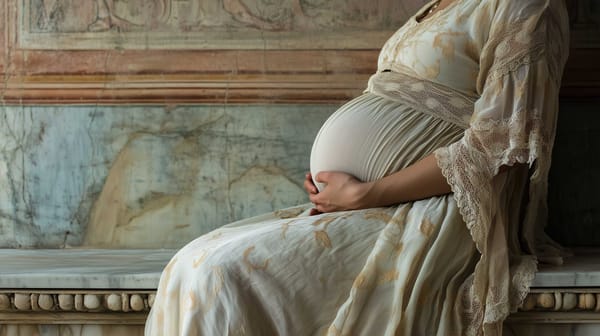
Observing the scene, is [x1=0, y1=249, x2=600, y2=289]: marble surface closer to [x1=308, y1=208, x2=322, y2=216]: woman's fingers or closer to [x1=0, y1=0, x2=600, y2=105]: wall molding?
[x1=308, y1=208, x2=322, y2=216]: woman's fingers

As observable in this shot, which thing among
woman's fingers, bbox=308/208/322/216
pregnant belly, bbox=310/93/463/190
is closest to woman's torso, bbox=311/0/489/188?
pregnant belly, bbox=310/93/463/190

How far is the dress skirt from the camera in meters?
1.97

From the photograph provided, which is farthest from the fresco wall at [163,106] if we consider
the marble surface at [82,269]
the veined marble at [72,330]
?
the veined marble at [72,330]

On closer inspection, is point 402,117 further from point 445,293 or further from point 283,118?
point 283,118

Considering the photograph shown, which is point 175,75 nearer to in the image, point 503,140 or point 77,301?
point 77,301

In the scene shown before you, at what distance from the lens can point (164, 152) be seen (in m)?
3.07

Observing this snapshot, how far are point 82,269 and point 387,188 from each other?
2.88 feet

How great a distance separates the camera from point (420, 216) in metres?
Answer: 2.12

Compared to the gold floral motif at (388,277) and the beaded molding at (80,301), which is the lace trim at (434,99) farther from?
the beaded molding at (80,301)

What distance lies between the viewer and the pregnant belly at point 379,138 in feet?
7.45

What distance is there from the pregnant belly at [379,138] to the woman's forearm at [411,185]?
7cm

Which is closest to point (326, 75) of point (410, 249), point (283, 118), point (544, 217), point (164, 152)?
point (283, 118)

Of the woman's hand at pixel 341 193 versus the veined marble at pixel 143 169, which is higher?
the woman's hand at pixel 341 193

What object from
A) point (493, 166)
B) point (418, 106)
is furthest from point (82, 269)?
point (493, 166)
